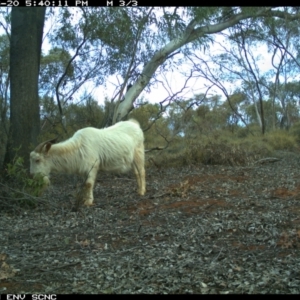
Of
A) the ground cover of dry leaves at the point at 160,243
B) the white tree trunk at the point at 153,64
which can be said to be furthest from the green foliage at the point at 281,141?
the ground cover of dry leaves at the point at 160,243

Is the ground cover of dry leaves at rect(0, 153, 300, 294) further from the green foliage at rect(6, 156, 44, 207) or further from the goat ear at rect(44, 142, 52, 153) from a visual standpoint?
the goat ear at rect(44, 142, 52, 153)

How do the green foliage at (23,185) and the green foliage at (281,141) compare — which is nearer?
the green foliage at (23,185)

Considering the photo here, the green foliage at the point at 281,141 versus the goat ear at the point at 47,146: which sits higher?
the green foliage at the point at 281,141

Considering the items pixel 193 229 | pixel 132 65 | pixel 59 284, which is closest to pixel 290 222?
pixel 193 229

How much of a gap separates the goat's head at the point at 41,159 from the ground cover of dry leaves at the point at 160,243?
0.57m

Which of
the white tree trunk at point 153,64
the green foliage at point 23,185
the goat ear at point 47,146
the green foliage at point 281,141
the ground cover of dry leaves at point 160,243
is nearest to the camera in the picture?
the ground cover of dry leaves at point 160,243

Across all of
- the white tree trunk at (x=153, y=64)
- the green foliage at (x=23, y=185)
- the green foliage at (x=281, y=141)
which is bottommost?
the green foliage at (x=23, y=185)

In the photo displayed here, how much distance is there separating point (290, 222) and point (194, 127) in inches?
597

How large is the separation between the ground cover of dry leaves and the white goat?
517mm

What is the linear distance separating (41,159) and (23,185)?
606 mm

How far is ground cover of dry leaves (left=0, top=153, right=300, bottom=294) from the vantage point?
3.78 m

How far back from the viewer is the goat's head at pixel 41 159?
7840 millimetres

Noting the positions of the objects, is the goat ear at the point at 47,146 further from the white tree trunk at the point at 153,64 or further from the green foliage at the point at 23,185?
the white tree trunk at the point at 153,64

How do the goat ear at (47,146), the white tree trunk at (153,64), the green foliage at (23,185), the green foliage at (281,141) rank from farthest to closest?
1. the green foliage at (281,141)
2. the white tree trunk at (153,64)
3. the goat ear at (47,146)
4. the green foliage at (23,185)
